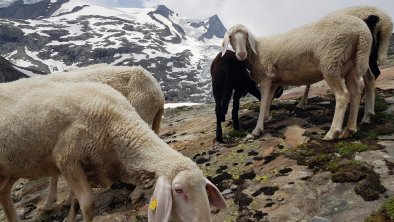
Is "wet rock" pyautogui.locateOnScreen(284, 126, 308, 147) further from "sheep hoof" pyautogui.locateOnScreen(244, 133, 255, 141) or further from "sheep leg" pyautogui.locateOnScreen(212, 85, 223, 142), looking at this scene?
"sheep leg" pyautogui.locateOnScreen(212, 85, 223, 142)

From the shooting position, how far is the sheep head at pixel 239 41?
13.1 metres

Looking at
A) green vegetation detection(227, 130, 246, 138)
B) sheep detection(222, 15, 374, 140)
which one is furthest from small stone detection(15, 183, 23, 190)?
sheep detection(222, 15, 374, 140)

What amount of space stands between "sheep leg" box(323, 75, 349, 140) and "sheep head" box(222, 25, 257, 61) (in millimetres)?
2866

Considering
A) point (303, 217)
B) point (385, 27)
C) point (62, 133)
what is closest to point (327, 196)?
point (303, 217)

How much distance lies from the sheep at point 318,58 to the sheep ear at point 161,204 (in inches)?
248

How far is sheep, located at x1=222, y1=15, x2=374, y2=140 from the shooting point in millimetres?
11078

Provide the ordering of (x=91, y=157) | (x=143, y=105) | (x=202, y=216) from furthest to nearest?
(x=143, y=105) < (x=91, y=157) < (x=202, y=216)

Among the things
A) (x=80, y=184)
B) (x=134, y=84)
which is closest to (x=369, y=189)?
(x=80, y=184)

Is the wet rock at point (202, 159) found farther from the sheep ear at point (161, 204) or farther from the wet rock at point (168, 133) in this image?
the sheep ear at point (161, 204)

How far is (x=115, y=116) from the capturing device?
753 centimetres

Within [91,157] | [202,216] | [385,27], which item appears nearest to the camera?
[202,216]

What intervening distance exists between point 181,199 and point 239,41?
27.8 feet

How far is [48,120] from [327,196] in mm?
5400

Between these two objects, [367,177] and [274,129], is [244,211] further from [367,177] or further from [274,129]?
[274,129]
